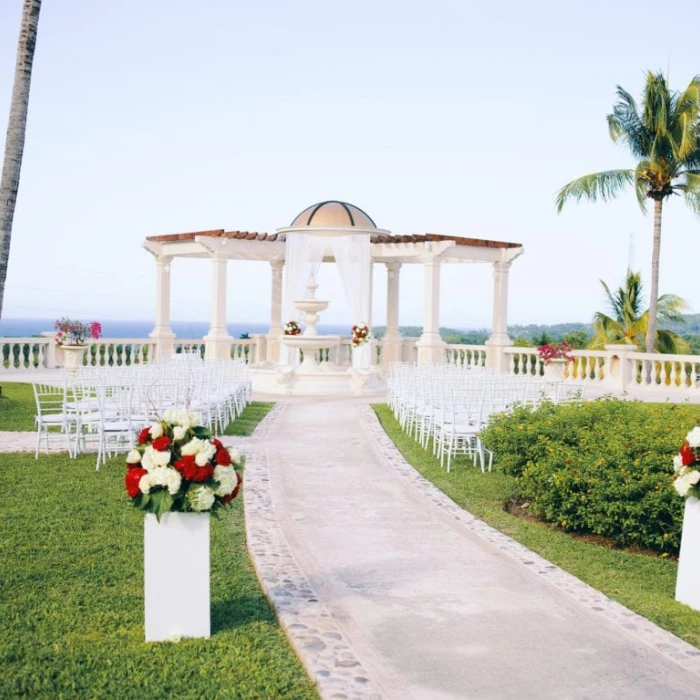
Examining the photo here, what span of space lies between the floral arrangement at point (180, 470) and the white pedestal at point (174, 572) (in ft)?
0.33

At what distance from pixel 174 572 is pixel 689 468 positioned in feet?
10.6

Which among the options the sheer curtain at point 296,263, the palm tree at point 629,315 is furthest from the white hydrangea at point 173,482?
the palm tree at point 629,315

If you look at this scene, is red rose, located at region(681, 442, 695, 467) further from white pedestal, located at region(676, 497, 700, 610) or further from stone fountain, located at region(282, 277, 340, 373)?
stone fountain, located at region(282, 277, 340, 373)

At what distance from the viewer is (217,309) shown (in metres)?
20.1

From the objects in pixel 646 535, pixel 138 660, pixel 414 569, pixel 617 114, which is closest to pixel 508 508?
pixel 646 535

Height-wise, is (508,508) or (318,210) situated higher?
(318,210)

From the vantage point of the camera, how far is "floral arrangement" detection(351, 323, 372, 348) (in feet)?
64.8

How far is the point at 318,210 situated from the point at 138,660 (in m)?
17.1

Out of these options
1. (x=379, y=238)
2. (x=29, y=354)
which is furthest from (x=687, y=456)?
(x=29, y=354)

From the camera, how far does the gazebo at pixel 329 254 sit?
2006cm

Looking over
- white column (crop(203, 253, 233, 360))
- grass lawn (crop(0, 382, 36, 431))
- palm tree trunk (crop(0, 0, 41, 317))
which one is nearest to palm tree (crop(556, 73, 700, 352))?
white column (crop(203, 253, 233, 360))

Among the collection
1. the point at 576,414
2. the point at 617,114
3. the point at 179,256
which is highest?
the point at 617,114

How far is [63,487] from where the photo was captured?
8594 mm

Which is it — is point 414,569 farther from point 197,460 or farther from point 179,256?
point 179,256
